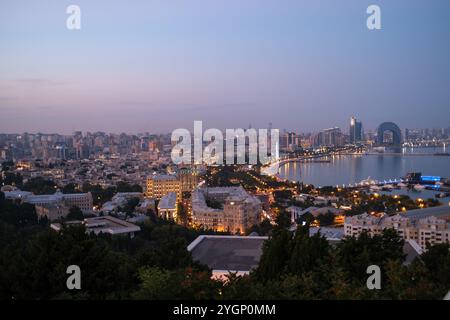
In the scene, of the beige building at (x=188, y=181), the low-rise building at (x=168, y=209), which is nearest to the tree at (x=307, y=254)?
the low-rise building at (x=168, y=209)

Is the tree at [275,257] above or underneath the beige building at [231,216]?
above

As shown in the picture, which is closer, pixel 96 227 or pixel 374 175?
Answer: pixel 96 227

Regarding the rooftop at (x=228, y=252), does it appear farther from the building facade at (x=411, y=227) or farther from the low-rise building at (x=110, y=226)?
the low-rise building at (x=110, y=226)

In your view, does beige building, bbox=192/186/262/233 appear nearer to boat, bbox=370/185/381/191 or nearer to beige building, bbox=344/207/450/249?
beige building, bbox=344/207/450/249

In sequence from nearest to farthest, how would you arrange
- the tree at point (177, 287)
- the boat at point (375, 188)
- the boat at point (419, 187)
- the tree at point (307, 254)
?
the tree at point (177, 287) < the tree at point (307, 254) < the boat at point (375, 188) < the boat at point (419, 187)

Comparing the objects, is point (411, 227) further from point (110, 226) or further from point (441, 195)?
Result: point (441, 195)

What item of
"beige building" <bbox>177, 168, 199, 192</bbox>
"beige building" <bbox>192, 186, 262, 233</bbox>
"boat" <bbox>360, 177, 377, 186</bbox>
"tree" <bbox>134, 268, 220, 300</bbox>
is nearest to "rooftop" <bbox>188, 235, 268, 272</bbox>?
"tree" <bbox>134, 268, 220, 300</bbox>

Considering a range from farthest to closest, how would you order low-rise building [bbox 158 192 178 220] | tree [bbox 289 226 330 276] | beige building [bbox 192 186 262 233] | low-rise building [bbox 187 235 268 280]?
low-rise building [bbox 158 192 178 220]
beige building [bbox 192 186 262 233]
low-rise building [bbox 187 235 268 280]
tree [bbox 289 226 330 276]

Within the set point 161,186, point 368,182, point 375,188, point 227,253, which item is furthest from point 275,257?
point 368,182
